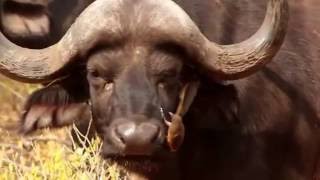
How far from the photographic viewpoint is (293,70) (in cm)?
649

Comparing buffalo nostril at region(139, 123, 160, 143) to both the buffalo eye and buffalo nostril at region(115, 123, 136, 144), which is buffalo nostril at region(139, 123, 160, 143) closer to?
buffalo nostril at region(115, 123, 136, 144)

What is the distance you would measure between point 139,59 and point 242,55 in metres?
0.48

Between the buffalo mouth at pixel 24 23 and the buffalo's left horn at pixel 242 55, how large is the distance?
3.43ft

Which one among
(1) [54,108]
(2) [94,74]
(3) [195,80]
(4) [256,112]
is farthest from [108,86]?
(4) [256,112]

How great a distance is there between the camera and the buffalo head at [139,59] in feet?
18.5

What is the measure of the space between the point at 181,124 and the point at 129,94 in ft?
1.04

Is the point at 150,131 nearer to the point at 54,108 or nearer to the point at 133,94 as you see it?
the point at 133,94

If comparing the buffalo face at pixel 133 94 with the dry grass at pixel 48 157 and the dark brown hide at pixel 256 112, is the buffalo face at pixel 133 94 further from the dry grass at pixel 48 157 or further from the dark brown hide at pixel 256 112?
the dry grass at pixel 48 157

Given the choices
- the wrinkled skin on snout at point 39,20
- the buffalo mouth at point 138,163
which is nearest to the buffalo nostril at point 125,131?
the buffalo mouth at point 138,163

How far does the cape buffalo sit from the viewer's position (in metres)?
5.70

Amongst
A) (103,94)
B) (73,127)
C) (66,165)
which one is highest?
(103,94)

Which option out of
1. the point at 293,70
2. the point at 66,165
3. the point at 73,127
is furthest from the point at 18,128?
the point at 293,70

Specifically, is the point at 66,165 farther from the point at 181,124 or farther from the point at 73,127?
the point at 181,124

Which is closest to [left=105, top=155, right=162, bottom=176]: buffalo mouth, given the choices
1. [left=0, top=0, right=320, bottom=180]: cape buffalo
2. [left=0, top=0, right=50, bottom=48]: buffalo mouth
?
[left=0, top=0, right=320, bottom=180]: cape buffalo
